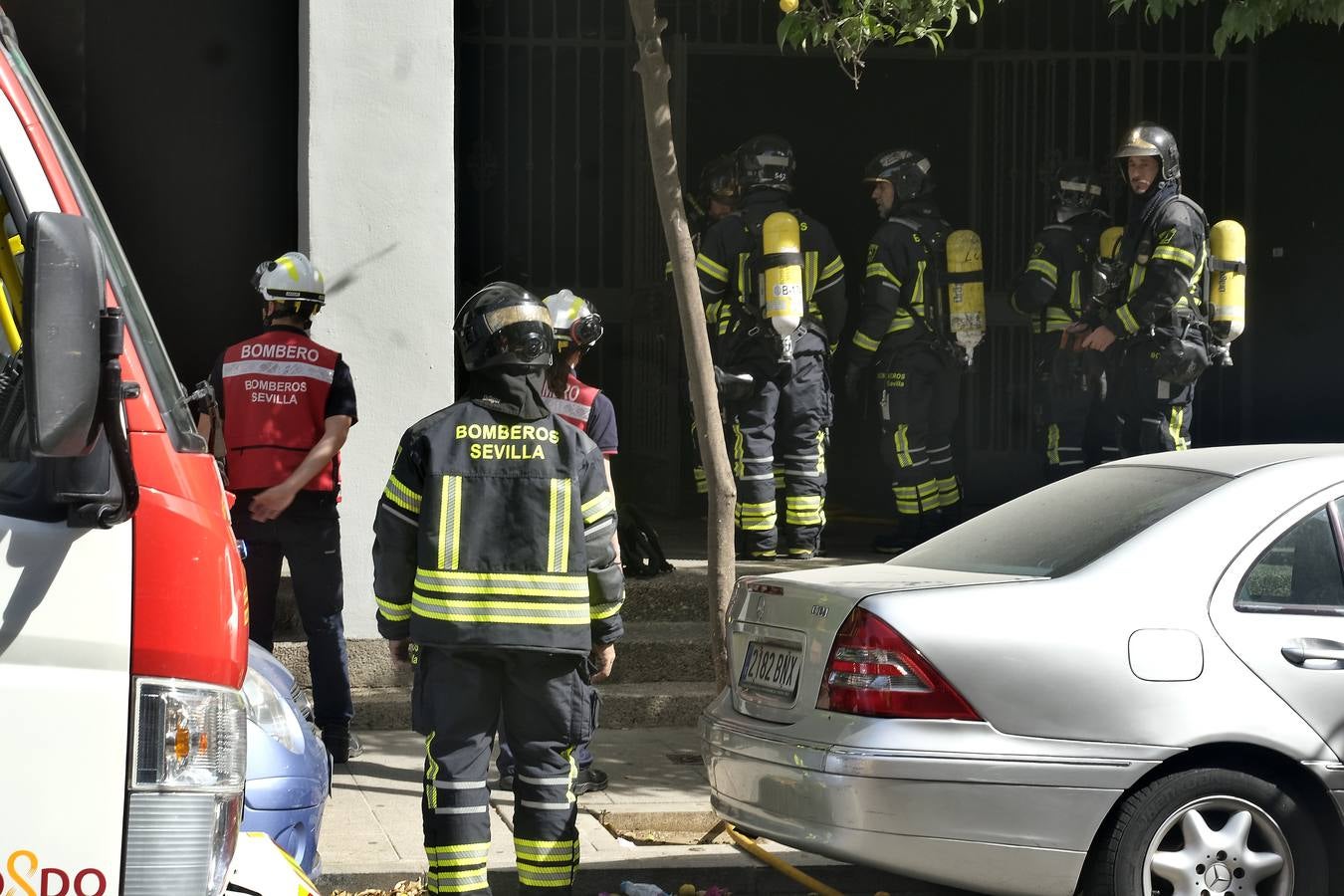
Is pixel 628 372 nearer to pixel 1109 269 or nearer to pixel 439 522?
pixel 1109 269

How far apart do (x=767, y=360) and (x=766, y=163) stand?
1019mm

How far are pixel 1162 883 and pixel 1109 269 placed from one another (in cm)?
565

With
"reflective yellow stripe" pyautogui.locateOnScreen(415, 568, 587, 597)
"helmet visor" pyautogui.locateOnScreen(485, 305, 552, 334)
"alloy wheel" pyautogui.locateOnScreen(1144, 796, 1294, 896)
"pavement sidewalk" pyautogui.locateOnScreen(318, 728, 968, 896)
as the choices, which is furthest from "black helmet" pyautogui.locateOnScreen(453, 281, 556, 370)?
"alloy wheel" pyautogui.locateOnScreen(1144, 796, 1294, 896)

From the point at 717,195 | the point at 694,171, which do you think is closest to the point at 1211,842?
the point at 717,195

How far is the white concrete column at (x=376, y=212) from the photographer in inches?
307

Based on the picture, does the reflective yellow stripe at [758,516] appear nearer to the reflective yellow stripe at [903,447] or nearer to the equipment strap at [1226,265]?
the reflective yellow stripe at [903,447]

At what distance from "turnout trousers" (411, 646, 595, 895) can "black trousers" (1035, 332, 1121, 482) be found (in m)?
5.50

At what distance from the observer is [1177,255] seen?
29.1 feet

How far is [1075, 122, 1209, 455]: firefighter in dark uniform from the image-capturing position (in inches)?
351

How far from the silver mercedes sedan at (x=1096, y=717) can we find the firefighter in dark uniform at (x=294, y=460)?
252 cm

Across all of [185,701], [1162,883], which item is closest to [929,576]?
[1162,883]

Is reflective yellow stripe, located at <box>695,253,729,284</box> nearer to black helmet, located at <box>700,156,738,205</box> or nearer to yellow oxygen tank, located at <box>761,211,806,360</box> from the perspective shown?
yellow oxygen tank, located at <box>761,211,806,360</box>

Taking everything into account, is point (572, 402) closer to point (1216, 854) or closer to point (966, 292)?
point (1216, 854)

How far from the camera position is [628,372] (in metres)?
12.0
